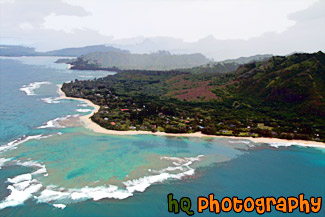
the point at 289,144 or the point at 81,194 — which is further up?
the point at 289,144

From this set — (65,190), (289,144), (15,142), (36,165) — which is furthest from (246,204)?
(15,142)

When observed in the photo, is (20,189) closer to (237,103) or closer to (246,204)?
(246,204)

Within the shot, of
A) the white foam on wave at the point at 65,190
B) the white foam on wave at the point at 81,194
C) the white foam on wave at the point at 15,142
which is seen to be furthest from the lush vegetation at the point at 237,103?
the white foam on wave at the point at 81,194

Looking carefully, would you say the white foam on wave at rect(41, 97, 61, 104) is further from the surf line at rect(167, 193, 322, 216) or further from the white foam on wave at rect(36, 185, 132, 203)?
the surf line at rect(167, 193, 322, 216)

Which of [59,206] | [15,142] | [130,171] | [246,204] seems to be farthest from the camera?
[15,142]

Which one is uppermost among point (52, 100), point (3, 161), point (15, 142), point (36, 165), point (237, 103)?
point (52, 100)

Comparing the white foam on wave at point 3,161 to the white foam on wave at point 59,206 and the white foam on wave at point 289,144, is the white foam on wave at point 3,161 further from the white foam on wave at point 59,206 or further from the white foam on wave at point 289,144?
the white foam on wave at point 289,144
